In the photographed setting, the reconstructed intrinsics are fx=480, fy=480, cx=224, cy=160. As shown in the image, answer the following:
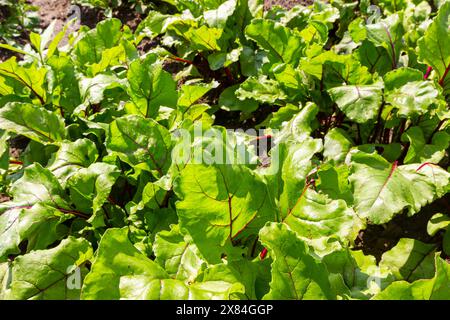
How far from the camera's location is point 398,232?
7.39 feet

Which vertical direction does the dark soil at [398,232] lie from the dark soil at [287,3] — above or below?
below

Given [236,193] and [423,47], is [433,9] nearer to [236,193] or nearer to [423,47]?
[423,47]

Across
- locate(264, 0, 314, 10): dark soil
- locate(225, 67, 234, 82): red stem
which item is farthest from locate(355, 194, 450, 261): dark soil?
locate(264, 0, 314, 10): dark soil

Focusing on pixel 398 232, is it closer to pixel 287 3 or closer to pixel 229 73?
pixel 229 73

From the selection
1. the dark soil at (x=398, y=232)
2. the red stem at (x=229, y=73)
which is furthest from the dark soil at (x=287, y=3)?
the dark soil at (x=398, y=232)

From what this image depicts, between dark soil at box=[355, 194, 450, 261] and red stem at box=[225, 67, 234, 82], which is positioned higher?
red stem at box=[225, 67, 234, 82]

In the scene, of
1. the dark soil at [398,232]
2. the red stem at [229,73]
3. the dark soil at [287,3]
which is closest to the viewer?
the dark soil at [398,232]

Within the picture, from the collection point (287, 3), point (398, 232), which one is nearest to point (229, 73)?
point (287, 3)

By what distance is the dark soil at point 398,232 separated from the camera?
2.22 metres

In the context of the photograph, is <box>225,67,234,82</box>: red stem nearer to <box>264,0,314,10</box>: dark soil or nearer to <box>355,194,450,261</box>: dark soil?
<box>264,0,314,10</box>: dark soil

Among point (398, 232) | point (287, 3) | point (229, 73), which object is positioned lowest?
point (398, 232)

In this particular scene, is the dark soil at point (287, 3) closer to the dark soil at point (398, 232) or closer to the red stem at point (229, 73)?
the red stem at point (229, 73)

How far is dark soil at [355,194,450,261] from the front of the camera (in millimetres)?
2221
